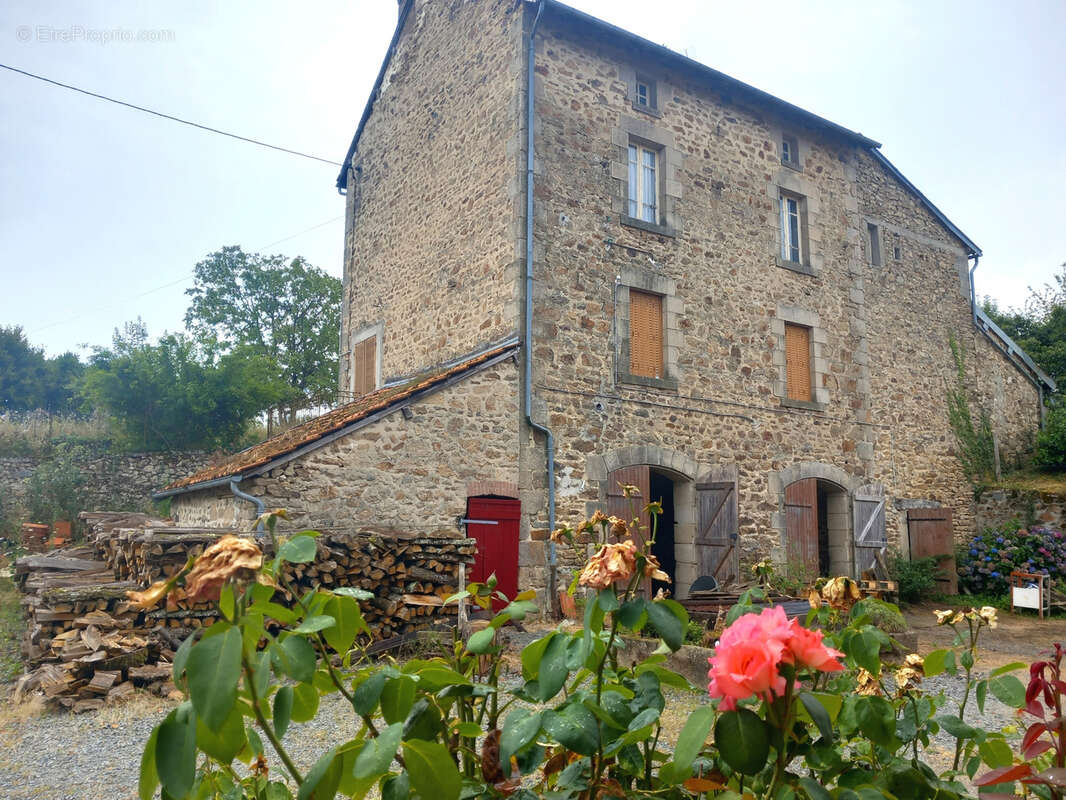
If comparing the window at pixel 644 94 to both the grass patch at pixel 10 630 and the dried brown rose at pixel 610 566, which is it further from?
the dried brown rose at pixel 610 566

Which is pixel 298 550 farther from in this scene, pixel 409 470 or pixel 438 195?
pixel 438 195

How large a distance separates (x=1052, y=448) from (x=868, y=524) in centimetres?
582

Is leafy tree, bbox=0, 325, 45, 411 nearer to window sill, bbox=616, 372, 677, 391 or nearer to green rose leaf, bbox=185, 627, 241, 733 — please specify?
window sill, bbox=616, 372, 677, 391

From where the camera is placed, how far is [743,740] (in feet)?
3.43

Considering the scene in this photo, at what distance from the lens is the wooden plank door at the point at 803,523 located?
11803mm

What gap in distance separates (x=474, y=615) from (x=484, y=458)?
190cm

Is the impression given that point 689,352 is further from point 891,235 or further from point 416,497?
point 891,235

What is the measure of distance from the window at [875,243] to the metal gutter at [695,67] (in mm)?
1501

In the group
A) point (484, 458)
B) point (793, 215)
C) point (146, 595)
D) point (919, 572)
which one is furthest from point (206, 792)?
point (919, 572)

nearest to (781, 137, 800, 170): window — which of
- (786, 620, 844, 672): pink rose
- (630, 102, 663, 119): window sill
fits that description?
(630, 102, 663, 119): window sill

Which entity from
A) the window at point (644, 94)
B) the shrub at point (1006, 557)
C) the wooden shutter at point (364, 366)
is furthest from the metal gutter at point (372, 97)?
the shrub at point (1006, 557)

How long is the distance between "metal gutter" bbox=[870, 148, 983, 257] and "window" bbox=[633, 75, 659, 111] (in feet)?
17.3

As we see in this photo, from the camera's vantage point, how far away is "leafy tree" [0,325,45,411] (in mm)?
34312

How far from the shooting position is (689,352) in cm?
1122
